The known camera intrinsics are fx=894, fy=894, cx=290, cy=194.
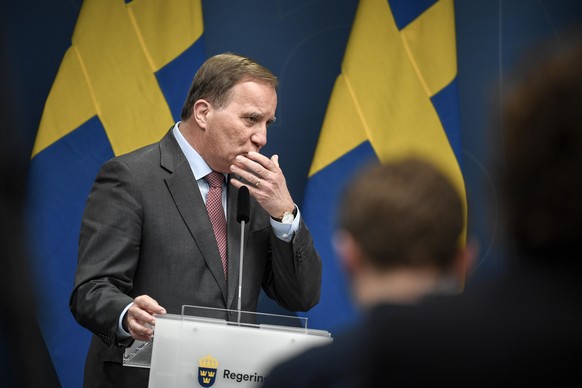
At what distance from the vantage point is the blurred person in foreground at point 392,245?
37.9 inches

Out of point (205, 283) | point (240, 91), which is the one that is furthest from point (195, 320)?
point (240, 91)

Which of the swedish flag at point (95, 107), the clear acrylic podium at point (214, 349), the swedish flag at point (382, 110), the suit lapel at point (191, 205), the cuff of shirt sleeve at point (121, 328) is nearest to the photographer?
the clear acrylic podium at point (214, 349)

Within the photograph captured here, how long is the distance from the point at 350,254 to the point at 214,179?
5.71 ft

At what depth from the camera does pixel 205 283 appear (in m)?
2.55

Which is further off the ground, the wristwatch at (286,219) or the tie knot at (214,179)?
the tie knot at (214,179)

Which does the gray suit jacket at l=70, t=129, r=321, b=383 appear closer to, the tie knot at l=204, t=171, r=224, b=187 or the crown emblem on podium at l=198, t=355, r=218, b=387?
the tie knot at l=204, t=171, r=224, b=187

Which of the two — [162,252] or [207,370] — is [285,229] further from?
[207,370]

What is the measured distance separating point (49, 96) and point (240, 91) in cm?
123

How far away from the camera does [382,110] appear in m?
4.04

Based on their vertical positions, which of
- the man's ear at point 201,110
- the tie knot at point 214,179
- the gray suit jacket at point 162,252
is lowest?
the gray suit jacket at point 162,252

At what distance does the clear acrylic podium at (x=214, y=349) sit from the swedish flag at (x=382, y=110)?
1.95 m

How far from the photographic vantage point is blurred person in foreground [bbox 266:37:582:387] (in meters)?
0.82

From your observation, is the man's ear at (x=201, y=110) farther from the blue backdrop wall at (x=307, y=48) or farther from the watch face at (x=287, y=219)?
the blue backdrop wall at (x=307, y=48)

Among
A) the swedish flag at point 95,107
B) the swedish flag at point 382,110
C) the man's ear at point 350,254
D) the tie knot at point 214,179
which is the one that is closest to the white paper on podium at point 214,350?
the tie knot at point 214,179
